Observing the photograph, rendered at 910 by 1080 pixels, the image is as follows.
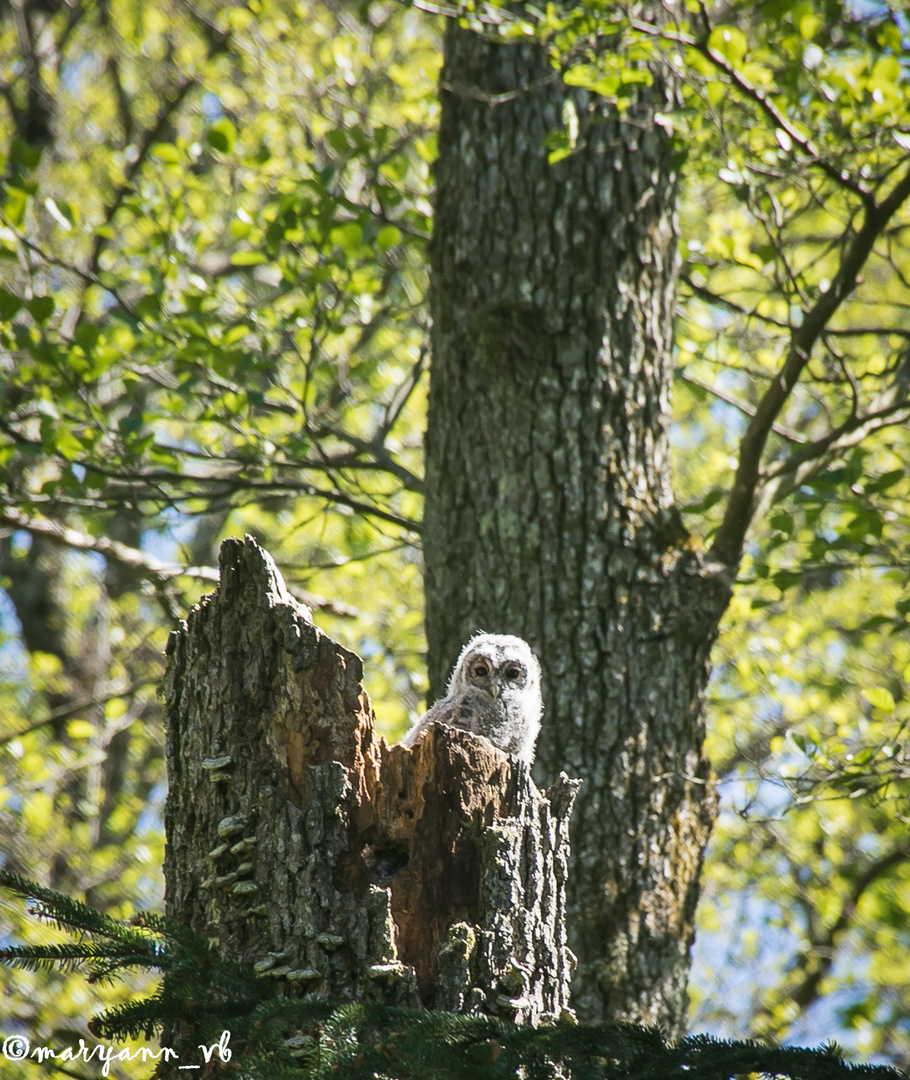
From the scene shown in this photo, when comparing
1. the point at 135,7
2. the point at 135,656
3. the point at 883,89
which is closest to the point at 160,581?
the point at 883,89

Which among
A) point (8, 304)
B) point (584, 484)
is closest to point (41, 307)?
point (8, 304)

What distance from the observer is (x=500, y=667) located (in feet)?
13.7

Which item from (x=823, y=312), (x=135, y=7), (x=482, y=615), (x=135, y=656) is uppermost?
(x=135, y=7)

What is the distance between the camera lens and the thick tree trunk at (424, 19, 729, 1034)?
4305mm

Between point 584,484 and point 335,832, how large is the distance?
2.30 metres

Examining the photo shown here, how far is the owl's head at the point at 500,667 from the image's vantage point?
418 centimetres

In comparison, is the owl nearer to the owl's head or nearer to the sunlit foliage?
the owl's head

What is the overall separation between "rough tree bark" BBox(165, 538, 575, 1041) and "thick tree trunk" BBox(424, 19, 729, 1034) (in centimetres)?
142

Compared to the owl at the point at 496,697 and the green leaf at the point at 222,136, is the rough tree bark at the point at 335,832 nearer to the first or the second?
the owl at the point at 496,697

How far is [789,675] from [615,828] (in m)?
2.58

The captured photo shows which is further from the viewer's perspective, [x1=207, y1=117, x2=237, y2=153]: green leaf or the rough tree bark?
[x1=207, y1=117, x2=237, y2=153]: green leaf

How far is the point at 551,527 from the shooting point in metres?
Answer: 4.59

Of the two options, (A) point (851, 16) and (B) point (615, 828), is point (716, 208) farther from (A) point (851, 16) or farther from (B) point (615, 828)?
(B) point (615, 828)

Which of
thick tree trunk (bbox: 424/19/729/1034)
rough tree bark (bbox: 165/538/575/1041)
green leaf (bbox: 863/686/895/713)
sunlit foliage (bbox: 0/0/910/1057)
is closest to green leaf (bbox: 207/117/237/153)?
sunlit foliage (bbox: 0/0/910/1057)
